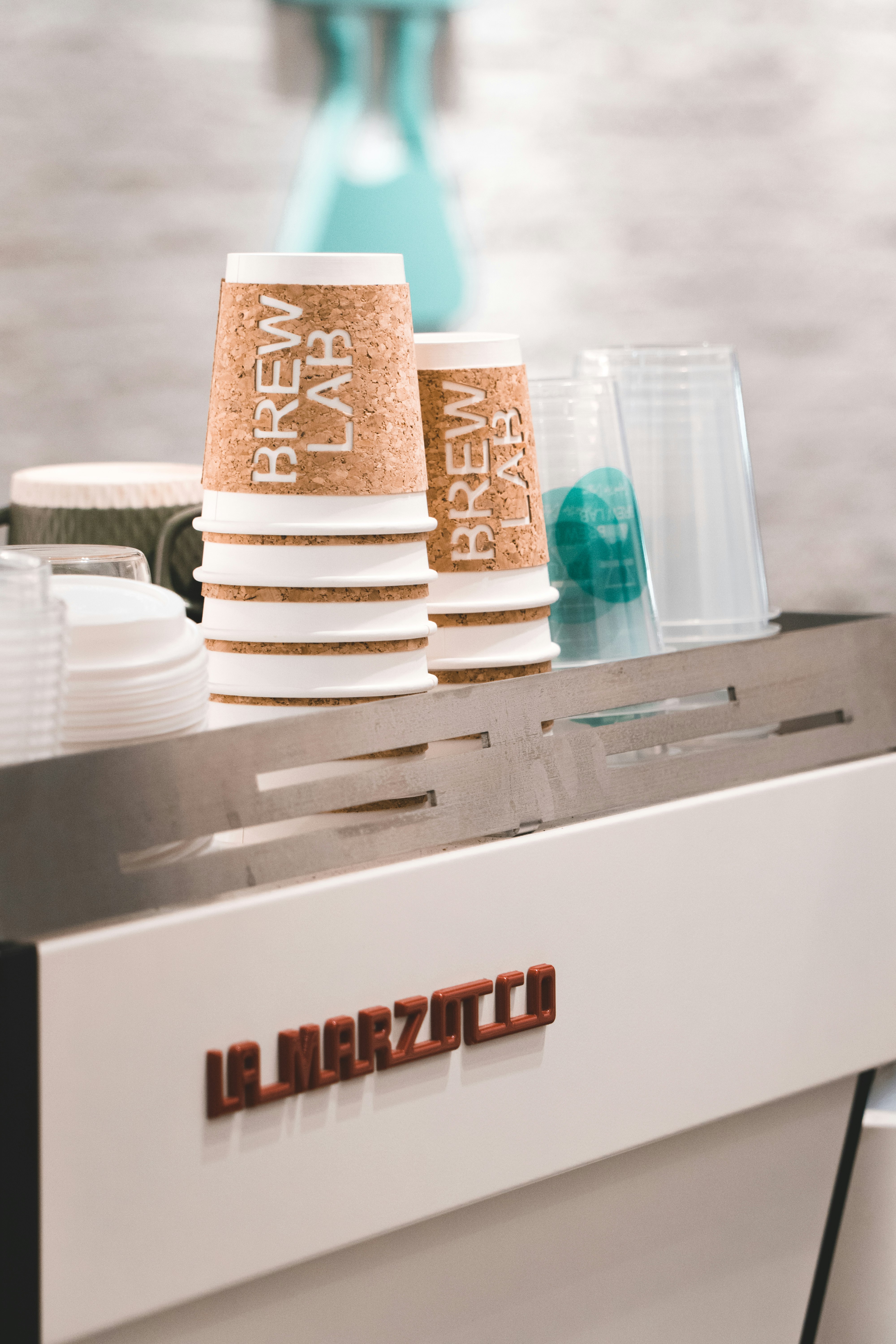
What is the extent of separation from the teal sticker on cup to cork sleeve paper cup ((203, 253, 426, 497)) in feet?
0.66

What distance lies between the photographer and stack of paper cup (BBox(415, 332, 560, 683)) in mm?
779

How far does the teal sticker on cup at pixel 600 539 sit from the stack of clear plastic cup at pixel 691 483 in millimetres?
60

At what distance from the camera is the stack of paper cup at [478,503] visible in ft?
2.56

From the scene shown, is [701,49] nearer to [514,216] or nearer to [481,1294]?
[514,216]

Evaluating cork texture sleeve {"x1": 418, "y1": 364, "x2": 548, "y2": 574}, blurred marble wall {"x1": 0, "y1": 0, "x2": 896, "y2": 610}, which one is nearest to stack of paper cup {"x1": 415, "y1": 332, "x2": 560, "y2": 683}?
cork texture sleeve {"x1": 418, "y1": 364, "x2": 548, "y2": 574}

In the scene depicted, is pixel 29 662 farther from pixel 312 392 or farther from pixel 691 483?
pixel 691 483

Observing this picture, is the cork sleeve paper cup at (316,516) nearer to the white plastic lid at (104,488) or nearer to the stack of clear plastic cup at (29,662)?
the stack of clear plastic cup at (29,662)

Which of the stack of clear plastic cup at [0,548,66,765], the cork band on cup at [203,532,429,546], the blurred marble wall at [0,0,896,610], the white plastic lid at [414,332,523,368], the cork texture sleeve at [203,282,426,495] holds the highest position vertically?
the blurred marble wall at [0,0,896,610]

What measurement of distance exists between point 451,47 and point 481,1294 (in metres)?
1.48

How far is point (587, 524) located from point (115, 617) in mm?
361

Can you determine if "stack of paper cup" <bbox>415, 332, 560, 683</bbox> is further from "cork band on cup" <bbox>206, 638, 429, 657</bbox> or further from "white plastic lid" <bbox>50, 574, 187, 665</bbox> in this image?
"white plastic lid" <bbox>50, 574, 187, 665</bbox>

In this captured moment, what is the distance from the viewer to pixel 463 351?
774 millimetres

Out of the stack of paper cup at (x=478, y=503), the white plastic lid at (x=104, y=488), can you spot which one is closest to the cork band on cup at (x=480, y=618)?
the stack of paper cup at (x=478, y=503)

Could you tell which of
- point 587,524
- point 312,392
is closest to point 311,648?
point 312,392
